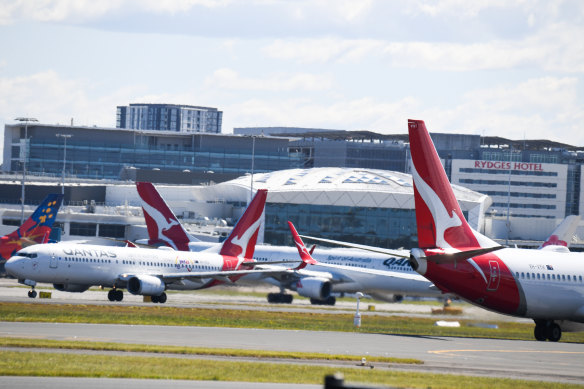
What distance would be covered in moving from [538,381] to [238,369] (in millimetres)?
9201

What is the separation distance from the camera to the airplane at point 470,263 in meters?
45.5

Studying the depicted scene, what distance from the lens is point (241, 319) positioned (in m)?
57.4

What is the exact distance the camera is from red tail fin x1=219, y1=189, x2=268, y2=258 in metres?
82.9

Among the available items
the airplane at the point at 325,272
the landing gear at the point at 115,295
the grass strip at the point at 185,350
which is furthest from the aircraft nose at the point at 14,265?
the grass strip at the point at 185,350

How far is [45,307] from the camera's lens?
59.4 meters

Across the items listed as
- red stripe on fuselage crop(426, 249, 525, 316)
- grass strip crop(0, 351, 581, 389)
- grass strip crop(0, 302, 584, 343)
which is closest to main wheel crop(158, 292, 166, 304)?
grass strip crop(0, 302, 584, 343)

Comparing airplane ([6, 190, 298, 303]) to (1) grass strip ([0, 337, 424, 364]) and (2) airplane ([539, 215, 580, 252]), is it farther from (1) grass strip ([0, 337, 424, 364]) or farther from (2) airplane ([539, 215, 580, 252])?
(1) grass strip ([0, 337, 424, 364])

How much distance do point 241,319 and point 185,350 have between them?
842 inches

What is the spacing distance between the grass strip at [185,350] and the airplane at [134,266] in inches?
1360

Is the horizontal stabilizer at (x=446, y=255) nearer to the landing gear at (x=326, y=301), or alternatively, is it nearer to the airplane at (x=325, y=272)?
the airplane at (x=325, y=272)

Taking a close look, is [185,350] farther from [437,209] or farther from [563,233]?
[563,233]

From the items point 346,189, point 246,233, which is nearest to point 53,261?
point 246,233

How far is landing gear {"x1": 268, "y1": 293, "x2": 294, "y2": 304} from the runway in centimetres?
3543

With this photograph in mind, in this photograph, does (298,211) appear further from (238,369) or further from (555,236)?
(238,369)
